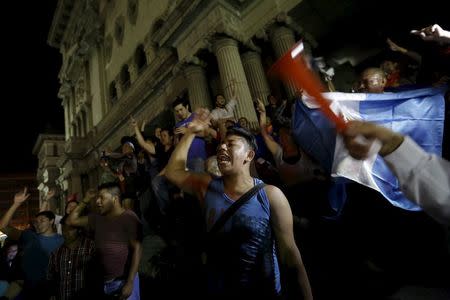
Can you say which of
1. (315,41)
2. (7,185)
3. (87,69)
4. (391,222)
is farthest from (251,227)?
(7,185)

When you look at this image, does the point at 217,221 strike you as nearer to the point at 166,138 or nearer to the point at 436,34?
the point at 436,34

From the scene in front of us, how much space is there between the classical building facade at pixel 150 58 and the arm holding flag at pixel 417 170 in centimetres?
657

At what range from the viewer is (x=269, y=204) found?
1945mm

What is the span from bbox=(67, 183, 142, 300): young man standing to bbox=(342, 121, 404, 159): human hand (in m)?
2.84

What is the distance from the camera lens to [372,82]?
3.32 metres

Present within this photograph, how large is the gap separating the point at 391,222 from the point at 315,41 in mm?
8502

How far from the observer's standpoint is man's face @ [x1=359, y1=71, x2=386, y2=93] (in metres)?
3.28

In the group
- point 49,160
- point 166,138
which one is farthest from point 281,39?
point 49,160

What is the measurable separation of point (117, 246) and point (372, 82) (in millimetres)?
3653

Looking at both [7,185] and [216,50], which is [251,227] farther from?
[7,185]

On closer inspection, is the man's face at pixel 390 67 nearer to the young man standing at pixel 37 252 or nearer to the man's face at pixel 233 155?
the man's face at pixel 233 155

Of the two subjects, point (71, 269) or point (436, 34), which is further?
point (71, 269)

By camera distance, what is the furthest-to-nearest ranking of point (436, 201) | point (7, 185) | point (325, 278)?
point (7, 185) → point (325, 278) → point (436, 201)

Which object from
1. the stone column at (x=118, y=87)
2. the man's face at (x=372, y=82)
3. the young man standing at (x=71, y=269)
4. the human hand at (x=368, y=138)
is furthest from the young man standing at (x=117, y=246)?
the stone column at (x=118, y=87)
